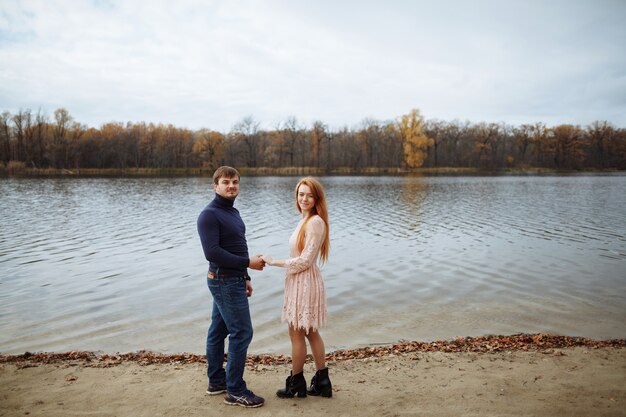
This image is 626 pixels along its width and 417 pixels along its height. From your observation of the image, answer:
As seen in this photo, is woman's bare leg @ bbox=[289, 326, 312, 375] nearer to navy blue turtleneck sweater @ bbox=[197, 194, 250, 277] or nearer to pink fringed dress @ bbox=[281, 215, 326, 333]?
pink fringed dress @ bbox=[281, 215, 326, 333]

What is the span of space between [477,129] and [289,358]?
110191mm

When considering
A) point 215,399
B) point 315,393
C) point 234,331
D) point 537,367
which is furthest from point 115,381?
point 537,367

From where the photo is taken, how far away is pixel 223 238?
4.39 metres

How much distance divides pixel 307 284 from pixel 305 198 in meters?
0.93

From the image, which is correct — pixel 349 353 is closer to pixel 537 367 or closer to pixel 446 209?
pixel 537 367

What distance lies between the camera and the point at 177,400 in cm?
466

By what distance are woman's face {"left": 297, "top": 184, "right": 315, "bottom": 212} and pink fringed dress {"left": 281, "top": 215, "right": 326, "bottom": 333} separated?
0.14 meters

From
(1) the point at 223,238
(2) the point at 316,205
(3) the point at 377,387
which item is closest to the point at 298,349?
(3) the point at 377,387

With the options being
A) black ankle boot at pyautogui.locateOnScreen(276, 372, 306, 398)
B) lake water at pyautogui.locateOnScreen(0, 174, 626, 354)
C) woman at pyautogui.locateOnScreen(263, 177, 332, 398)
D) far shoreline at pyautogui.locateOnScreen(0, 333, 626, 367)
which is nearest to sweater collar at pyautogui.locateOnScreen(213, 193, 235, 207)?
woman at pyautogui.locateOnScreen(263, 177, 332, 398)

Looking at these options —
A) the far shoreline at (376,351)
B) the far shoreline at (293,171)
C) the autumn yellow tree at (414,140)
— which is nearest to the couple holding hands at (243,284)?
the far shoreline at (376,351)

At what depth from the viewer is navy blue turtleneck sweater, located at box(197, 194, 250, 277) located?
425cm

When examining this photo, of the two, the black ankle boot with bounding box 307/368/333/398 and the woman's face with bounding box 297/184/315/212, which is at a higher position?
the woman's face with bounding box 297/184/315/212

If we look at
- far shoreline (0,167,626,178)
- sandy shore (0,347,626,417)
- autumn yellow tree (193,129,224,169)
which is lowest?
sandy shore (0,347,626,417)

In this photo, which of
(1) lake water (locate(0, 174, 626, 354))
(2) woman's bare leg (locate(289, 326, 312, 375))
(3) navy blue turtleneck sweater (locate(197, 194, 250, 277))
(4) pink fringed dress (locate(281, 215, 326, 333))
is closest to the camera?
(3) navy blue turtleneck sweater (locate(197, 194, 250, 277))
